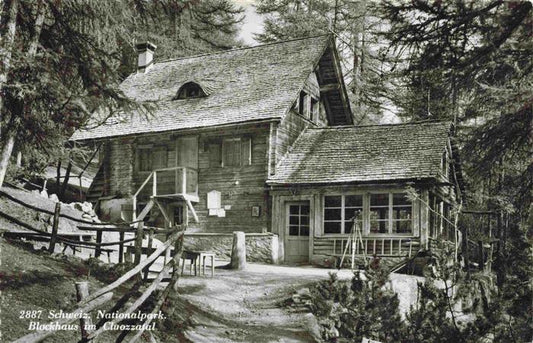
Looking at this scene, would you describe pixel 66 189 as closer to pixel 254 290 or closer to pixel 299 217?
pixel 299 217

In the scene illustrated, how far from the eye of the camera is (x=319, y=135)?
21375 mm

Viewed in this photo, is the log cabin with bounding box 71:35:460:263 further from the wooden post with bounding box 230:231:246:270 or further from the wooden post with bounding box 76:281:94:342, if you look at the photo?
the wooden post with bounding box 76:281:94:342

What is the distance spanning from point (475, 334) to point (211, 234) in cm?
1430

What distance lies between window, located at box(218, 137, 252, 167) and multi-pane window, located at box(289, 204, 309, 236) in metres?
2.41

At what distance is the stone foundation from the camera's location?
18.8 meters

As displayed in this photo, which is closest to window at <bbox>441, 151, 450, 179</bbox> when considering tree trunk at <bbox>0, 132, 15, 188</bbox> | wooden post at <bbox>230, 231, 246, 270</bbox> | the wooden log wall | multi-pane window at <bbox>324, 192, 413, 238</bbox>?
multi-pane window at <bbox>324, 192, 413, 238</bbox>

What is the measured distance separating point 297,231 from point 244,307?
27.1 feet

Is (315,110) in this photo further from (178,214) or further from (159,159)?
(178,214)

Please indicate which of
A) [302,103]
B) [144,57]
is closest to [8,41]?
[302,103]

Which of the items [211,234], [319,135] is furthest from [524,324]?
[319,135]

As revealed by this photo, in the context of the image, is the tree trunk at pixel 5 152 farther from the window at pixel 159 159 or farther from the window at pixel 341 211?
the window at pixel 159 159

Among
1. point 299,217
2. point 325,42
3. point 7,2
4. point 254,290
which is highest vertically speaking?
point 325,42

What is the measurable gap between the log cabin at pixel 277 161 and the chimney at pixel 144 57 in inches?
72.9

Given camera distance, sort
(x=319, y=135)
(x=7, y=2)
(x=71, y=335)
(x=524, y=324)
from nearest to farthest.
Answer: (x=524, y=324)
(x=71, y=335)
(x=7, y=2)
(x=319, y=135)
